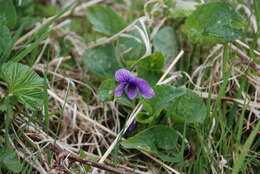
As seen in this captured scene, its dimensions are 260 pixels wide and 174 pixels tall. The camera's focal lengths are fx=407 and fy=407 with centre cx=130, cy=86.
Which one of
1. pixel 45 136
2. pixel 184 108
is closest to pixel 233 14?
pixel 184 108

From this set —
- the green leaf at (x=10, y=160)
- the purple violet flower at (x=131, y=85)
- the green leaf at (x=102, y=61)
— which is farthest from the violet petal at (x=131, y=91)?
the green leaf at (x=10, y=160)

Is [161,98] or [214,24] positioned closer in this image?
[161,98]

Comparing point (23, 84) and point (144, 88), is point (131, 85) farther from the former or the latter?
point (23, 84)

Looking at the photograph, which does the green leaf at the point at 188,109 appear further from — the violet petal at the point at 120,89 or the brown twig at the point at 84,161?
the brown twig at the point at 84,161

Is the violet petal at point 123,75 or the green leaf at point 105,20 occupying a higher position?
the green leaf at point 105,20

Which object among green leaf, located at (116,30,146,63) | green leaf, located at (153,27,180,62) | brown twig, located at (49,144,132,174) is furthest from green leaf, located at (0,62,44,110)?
green leaf, located at (153,27,180,62)

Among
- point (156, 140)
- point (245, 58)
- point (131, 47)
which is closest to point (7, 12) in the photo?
point (131, 47)

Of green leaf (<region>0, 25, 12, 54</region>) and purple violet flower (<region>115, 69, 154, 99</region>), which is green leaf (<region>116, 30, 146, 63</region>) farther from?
green leaf (<region>0, 25, 12, 54</region>)
